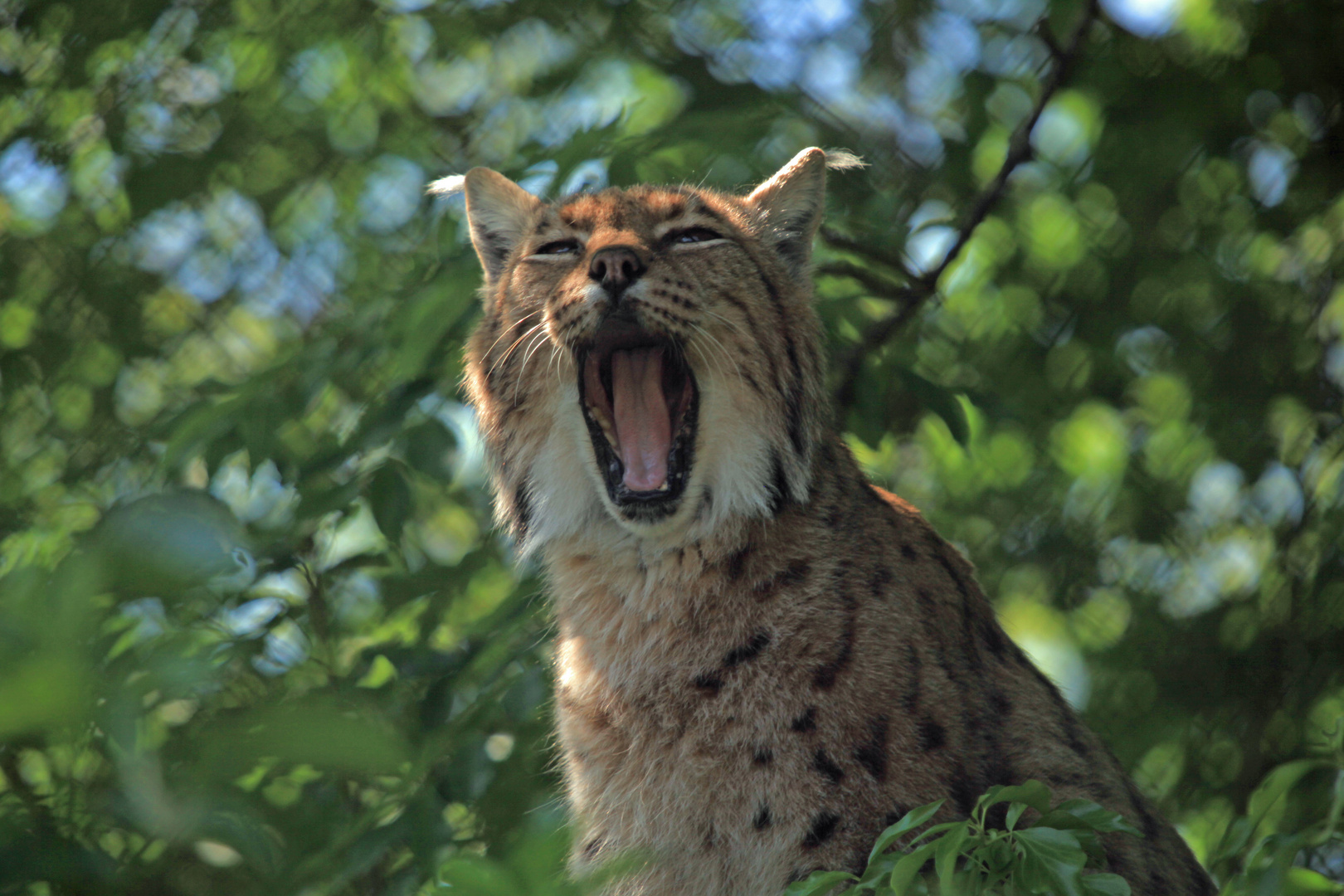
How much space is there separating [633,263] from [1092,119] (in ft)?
13.5

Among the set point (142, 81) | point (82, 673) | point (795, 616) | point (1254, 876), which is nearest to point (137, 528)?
point (82, 673)

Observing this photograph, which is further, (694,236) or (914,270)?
(914,270)

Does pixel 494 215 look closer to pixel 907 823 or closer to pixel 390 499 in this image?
pixel 390 499

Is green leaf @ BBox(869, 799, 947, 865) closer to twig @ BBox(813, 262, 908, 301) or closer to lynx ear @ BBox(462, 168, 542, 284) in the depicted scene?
lynx ear @ BBox(462, 168, 542, 284)

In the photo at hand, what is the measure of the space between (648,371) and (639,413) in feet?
0.50

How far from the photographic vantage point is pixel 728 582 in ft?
12.9

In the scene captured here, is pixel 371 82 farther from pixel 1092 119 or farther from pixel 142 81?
pixel 1092 119

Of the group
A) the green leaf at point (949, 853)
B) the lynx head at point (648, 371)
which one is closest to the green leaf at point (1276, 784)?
the green leaf at point (949, 853)

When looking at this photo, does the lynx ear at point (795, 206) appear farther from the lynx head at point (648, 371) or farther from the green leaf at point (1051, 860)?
the green leaf at point (1051, 860)

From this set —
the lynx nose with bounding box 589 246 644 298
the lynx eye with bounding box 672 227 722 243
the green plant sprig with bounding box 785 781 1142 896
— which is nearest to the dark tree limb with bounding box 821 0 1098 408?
the lynx eye with bounding box 672 227 722 243

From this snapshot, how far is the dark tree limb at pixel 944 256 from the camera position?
16.2ft

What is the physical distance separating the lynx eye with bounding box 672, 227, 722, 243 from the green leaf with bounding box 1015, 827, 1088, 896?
2570 mm

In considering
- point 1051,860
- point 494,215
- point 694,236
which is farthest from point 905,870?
point 494,215

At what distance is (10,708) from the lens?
824 millimetres
